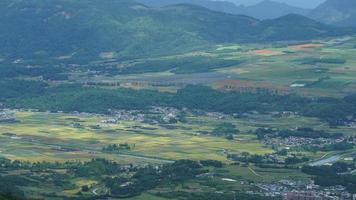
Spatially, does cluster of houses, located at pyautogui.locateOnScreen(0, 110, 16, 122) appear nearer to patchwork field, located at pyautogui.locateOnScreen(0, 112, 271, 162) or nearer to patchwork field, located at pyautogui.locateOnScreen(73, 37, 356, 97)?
patchwork field, located at pyautogui.locateOnScreen(0, 112, 271, 162)

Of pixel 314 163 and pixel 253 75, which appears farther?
pixel 253 75

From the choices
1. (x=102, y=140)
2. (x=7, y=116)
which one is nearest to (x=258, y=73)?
(x=7, y=116)

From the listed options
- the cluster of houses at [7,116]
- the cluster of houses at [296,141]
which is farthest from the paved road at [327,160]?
Answer: the cluster of houses at [7,116]

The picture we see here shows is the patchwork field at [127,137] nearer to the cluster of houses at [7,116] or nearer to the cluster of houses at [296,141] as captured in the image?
the cluster of houses at [7,116]

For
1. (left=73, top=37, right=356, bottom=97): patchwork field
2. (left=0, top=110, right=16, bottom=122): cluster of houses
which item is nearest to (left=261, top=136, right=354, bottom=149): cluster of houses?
(left=73, top=37, right=356, bottom=97): patchwork field

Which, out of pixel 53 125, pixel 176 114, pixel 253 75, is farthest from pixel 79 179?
pixel 253 75

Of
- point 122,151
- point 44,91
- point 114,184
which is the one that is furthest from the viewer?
point 44,91

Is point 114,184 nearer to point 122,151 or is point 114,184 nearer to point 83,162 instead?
point 83,162

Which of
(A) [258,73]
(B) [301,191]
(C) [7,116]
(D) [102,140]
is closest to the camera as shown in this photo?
(B) [301,191]

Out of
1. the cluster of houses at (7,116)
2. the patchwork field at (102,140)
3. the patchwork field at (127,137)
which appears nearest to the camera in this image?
the patchwork field at (102,140)

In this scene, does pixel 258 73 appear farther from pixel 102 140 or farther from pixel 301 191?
pixel 301 191

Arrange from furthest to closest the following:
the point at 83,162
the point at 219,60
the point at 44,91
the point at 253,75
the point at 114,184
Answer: the point at 219,60 → the point at 253,75 → the point at 44,91 → the point at 83,162 → the point at 114,184
